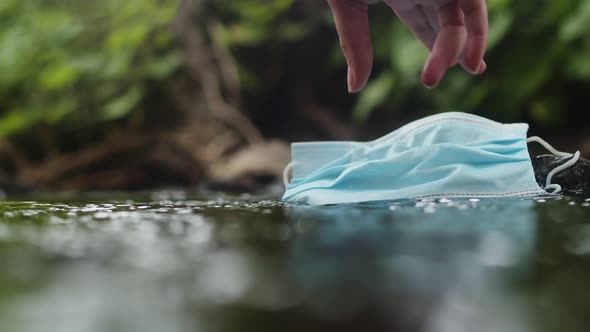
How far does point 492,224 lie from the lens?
667mm

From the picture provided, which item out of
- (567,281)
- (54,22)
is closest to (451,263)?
(567,281)

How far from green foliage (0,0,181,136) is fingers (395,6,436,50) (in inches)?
105

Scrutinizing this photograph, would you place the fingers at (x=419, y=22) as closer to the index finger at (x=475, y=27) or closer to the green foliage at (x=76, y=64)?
the index finger at (x=475, y=27)

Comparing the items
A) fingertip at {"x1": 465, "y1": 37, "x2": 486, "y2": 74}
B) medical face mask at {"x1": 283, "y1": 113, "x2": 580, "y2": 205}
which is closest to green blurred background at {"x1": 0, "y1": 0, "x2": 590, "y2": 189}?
medical face mask at {"x1": 283, "y1": 113, "x2": 580, "y2": 205}

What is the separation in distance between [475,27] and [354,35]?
0.18 m

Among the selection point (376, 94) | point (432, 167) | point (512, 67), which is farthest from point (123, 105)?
point (432, 167)

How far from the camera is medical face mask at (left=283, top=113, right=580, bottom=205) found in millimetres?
997

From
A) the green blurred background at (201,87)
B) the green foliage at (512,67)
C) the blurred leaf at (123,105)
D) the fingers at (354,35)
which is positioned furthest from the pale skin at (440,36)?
the blurred leaf at (123,105)

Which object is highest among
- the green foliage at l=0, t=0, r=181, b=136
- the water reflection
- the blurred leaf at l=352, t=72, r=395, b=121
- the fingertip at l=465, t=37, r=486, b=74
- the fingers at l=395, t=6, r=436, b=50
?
the green foliage at l=0, t=0, r=181, b=136

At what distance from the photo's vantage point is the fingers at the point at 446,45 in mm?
798

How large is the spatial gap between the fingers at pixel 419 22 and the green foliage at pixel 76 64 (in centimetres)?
267

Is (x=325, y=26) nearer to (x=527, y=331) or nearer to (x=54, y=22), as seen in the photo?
(x=54, y=22)

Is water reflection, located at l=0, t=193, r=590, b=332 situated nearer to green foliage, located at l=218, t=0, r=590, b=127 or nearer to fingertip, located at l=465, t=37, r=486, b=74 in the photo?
fingertip, located at l=465, t=37, r=486, b=74

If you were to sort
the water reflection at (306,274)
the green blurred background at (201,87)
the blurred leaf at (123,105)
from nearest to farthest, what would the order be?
the water reflection at (306,274) < the green blurred background at (201,87) < the blurred leaf at (123,105)
